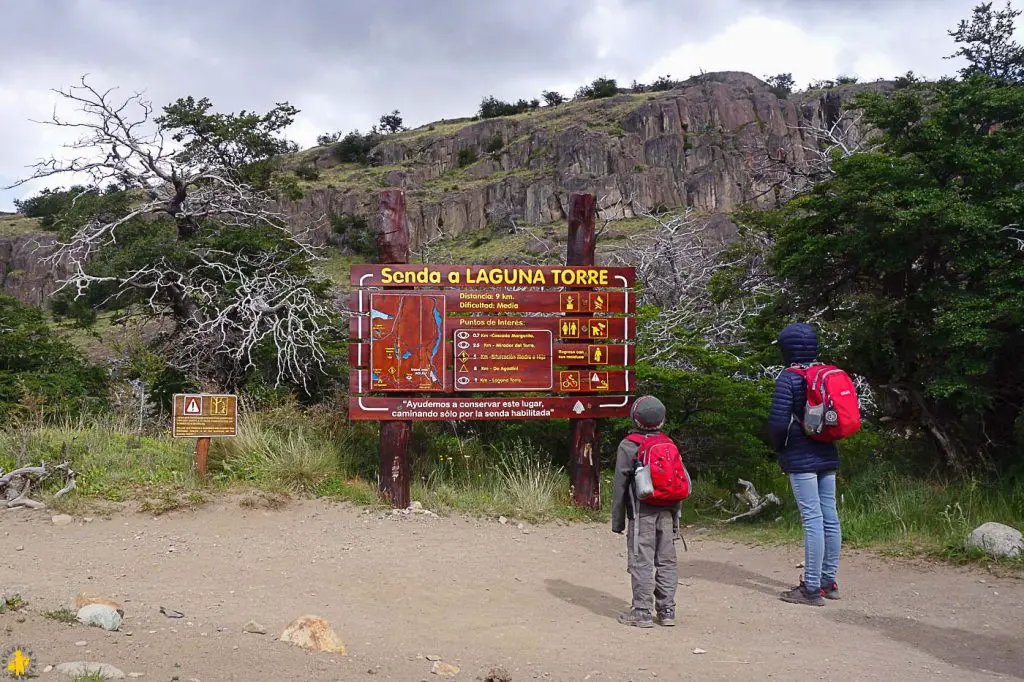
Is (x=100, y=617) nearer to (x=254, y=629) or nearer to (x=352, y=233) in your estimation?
(x=254, y=629)

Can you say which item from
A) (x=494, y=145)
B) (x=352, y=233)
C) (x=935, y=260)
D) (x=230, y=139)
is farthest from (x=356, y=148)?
(x=935, y=260)

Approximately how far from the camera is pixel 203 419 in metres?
9.04

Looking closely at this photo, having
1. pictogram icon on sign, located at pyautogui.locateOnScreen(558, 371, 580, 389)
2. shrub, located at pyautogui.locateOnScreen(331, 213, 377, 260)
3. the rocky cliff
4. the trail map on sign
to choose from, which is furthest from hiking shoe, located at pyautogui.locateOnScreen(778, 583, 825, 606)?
the rocky cliff

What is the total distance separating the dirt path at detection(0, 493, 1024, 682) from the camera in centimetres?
452

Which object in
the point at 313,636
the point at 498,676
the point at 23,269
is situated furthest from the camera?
the point at 23,269

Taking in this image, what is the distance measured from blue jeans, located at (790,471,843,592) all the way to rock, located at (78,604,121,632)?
4489 millimetres

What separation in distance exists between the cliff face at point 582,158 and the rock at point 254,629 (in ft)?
179

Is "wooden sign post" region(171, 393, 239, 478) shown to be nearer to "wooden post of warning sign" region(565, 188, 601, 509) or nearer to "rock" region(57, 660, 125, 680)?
"wooden post of warning sign" region(565, 188, 601, 509)

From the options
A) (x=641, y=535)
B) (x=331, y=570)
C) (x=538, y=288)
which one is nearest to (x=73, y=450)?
(x=331, y=570)

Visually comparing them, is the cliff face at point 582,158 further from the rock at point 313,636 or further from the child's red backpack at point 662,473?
the rock at point 313,636

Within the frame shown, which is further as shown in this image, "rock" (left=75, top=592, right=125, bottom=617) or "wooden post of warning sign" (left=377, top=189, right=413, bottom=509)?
"wooden post of warning sign" (left=377, top=189, right=413, bottom=509)

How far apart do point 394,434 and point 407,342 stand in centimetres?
101

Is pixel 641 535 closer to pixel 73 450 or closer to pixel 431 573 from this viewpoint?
pixel 431 573

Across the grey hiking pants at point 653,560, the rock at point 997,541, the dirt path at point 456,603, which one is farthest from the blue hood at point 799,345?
the rock at point 997,541
